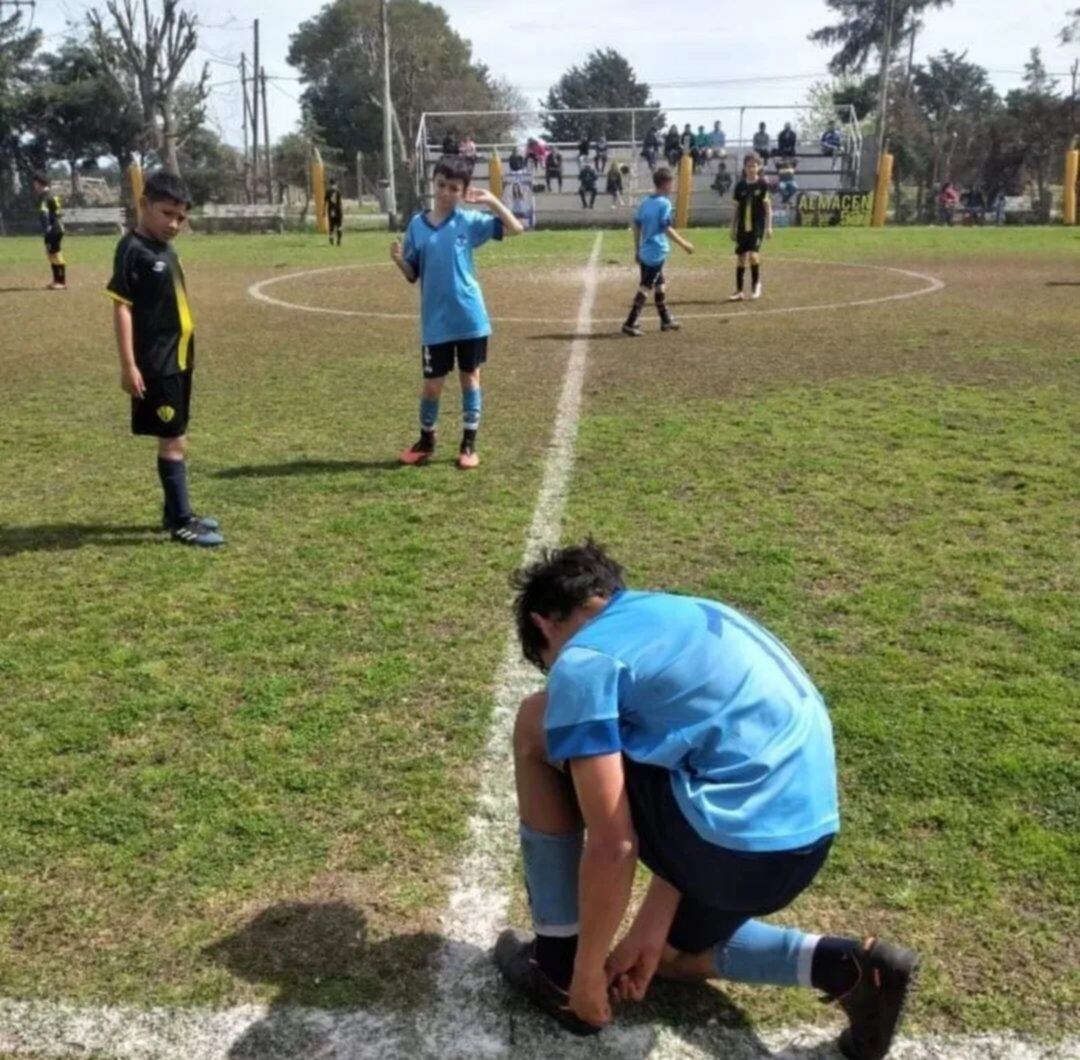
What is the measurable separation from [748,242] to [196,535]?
11.7m

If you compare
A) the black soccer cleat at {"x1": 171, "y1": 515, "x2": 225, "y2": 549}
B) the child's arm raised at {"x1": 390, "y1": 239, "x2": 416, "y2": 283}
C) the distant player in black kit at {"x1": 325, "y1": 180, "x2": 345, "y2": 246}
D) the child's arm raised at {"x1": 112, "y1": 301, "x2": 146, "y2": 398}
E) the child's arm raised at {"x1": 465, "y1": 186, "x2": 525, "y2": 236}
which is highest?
the distant player in black kit at {"x1": 325, "y1": 180, "x2": 345, "y2": 246}

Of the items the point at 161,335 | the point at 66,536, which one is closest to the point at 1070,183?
the point at 161,335

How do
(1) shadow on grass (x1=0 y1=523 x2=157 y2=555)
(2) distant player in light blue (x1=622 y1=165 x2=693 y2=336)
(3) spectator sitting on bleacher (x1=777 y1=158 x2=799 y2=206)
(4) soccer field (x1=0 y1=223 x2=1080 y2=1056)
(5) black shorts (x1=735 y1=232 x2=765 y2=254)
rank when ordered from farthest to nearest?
(3) spectator sitting on bleacher (x1=777 y1=158 x2=799 y2=206) < (5) black shorts (x1=735 y1=232 x2=765 y2=254) < (2) distant player in light blue (x1=622 y1=165 x2=693 y2=336) < (1) shadow on grass (x1=0 y1=523 x2=157 y2=555) < (4) soccer field (x1=0 y1=223 x2=1080 y2=1056)

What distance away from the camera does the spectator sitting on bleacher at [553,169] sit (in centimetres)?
3984

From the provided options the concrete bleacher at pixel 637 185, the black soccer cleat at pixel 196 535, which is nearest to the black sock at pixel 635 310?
the black soccer cleat at pixel 196 535

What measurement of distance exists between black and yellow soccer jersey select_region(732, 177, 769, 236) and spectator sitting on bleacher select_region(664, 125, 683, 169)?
25.6 metres

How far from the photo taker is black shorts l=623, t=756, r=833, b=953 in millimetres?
2422

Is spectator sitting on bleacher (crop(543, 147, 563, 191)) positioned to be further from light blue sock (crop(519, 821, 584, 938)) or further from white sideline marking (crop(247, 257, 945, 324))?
light blue sock (crop(519, 821, 584, 938))

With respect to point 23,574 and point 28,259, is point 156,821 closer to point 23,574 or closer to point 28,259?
point 23,574

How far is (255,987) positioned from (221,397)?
790 centimetres

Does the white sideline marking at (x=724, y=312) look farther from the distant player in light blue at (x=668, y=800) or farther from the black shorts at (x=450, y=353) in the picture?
the distant player in light blue at (x=668, y=800)

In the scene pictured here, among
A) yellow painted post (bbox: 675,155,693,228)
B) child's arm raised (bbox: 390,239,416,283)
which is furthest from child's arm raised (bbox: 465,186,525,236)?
yellow painted post (bbox: 675,155,693,228)

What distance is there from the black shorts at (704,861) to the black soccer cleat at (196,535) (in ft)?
13.3

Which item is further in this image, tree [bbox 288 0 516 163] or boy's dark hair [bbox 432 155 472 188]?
tree [bbox 288 0 516 163]
